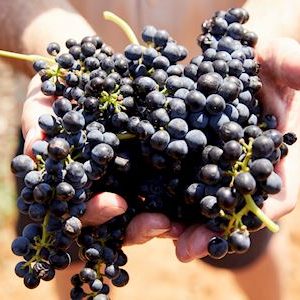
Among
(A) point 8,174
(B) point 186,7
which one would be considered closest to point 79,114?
(B) point 186,7

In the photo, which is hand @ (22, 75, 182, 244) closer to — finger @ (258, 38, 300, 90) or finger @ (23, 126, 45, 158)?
finger @ (23, 126, 45, 158)

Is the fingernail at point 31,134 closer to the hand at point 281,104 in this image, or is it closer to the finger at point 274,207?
the hand at point 281,104

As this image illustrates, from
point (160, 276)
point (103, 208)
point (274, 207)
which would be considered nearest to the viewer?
point (103, 208)

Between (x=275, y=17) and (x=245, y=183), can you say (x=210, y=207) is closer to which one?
(x=245, y=183)

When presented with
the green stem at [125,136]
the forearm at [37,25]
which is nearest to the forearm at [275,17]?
the forearm at [37,25]

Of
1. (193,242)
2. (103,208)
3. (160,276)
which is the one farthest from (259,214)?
(160,276)
